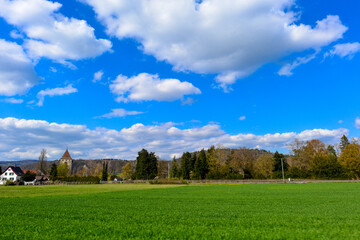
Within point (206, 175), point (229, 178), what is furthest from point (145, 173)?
point (229, 178)

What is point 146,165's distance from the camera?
10006 cm

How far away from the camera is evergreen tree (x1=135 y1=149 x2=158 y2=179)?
99875 millimetres

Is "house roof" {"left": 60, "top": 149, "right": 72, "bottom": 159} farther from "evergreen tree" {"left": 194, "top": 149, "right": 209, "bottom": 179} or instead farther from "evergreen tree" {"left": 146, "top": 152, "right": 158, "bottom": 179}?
"evergreen tree" {"left": 194, "top": 149, "right": 209, "bottom": 179}

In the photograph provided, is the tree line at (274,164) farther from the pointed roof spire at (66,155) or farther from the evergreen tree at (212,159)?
the pointed roof spire at (66,155)

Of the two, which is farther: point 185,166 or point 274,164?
point 185,166

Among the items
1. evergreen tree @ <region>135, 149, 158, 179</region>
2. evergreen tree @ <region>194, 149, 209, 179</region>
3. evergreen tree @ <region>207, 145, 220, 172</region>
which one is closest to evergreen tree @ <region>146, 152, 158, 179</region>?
evergreen tree @ <region>135, 149, 158, 179</region>

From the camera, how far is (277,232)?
703cm

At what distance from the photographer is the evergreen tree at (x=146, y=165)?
99.9 metres

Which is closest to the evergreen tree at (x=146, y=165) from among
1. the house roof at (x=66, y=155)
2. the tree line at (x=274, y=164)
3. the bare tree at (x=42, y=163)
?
the tree line at (x=274, y=164)

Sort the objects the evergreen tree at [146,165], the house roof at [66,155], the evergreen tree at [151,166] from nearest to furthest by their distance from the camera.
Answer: the evergreen tree at [146,165] < the evergreen tree at [151,166] < the house roof at [66,155]

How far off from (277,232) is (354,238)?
1909 mm

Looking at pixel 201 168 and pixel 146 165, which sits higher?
pixel 146 165

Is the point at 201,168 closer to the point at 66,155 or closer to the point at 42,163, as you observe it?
the point at 42,163

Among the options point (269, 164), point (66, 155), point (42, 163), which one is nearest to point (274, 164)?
point (269, 164)
